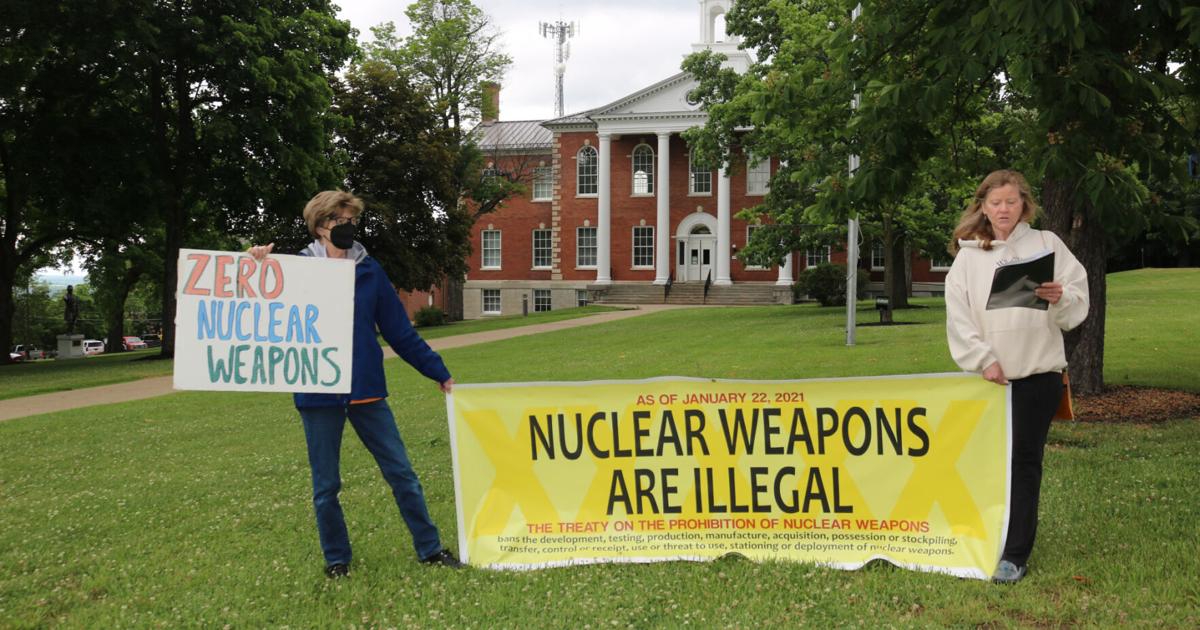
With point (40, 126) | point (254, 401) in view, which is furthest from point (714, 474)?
point (40, 126)

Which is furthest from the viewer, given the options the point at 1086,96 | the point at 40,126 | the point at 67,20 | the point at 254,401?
the point at 40,126

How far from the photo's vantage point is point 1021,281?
5.05 metres

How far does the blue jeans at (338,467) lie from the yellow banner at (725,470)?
1.02 ft

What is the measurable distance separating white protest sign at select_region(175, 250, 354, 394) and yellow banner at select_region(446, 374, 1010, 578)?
0.91 meters

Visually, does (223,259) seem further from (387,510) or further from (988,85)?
(988,85)

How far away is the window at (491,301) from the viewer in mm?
54469

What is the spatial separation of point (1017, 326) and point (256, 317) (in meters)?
4.07

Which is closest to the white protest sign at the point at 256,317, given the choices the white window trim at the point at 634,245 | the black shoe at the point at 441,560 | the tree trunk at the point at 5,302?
the black shoe at the point at 441,560

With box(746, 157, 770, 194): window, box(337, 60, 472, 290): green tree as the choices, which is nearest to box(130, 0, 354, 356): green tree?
box(337, 60, 472, 290): green tree

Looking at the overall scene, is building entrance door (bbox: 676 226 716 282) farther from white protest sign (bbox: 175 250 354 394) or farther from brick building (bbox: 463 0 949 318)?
white protest sign (bbox: 175 250 354 394)

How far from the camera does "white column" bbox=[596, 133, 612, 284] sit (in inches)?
1971

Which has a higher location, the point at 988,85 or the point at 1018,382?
the point at 988,85

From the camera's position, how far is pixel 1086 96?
745 cm

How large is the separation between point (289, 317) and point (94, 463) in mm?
5985
